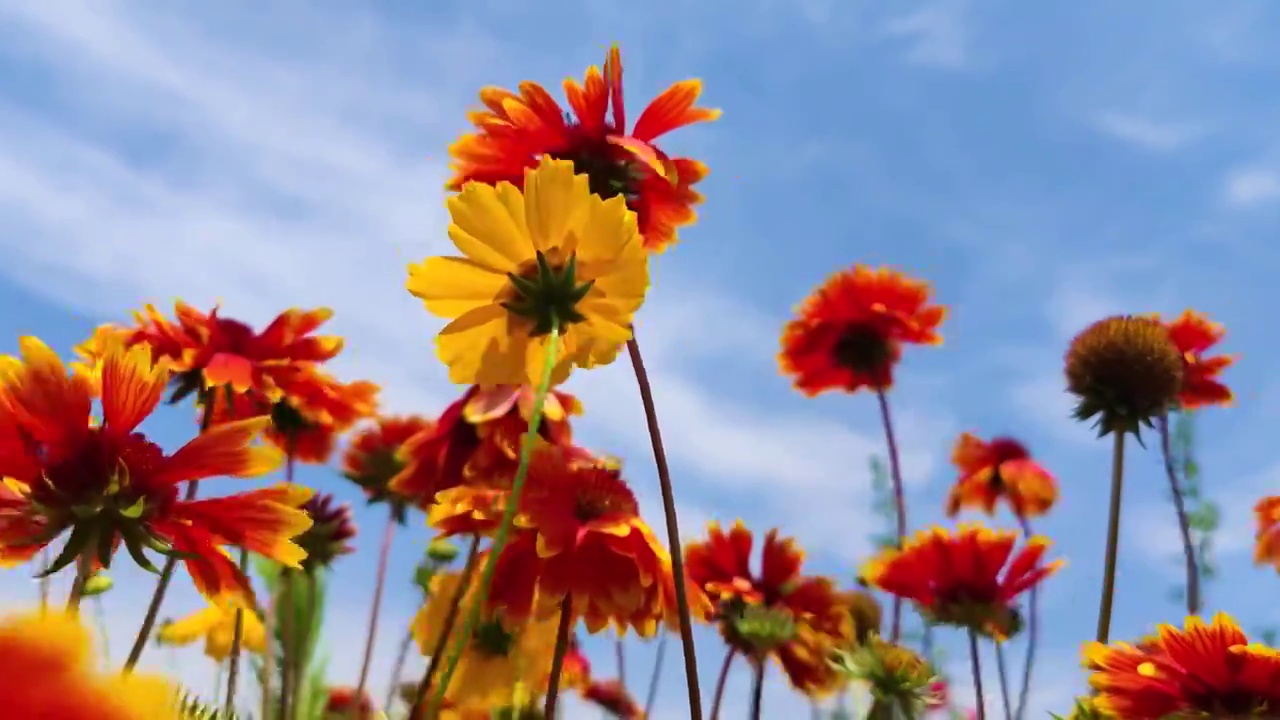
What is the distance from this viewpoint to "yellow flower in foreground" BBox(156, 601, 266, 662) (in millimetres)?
2008

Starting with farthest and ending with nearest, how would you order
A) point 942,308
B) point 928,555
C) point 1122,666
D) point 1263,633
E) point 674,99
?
point 1263,633, point 942,308, point 928,555, point 674,99, point 1122,666

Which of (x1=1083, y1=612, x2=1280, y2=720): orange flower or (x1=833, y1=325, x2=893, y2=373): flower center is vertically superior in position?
(x1=833, y1=325, x2=893, y2=373): flower center

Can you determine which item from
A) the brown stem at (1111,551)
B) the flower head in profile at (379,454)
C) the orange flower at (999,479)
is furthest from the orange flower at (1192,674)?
the orange flower at (999,479)

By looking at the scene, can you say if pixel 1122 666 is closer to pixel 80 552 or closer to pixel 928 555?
pixel 928 555

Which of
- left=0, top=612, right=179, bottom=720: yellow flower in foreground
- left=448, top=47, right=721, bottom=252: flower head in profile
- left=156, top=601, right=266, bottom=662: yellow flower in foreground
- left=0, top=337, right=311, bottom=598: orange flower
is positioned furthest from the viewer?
left=156, top=601, right=266, bottom=662: yellow flower in foreground

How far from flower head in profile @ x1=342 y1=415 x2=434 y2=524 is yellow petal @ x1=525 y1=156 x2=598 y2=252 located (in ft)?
5.06

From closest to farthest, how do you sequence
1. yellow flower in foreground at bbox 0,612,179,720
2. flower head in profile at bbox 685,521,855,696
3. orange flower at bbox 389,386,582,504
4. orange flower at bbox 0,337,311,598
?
yellow flower in foreground at bbox 0,612,179,720 < orange flower at bbox 0,337,311,598 < orange flower at bbox 389,386,582,504 < flower head in profile at bbox 685,521,855,696

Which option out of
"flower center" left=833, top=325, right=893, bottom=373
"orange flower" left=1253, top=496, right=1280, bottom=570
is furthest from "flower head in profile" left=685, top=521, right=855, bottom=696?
"orange flower" left=1253, top=496, right=1280, bottom=570

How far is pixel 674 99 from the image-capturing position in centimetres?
143

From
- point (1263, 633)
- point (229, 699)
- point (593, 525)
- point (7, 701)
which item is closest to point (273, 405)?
point (229, 699)

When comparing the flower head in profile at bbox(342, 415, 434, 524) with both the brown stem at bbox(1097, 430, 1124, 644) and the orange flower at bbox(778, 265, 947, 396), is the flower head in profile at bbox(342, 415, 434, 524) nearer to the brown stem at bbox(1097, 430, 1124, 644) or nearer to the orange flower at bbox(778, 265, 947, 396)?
the orange flower at bbox(778, 265, 947, 396)

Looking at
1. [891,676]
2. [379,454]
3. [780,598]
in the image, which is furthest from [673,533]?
[379,454]

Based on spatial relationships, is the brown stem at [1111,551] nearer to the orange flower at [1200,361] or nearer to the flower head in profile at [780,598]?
Result: the flower head in profile at [780,598]

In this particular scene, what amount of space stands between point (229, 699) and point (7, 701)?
1672 millimetres
